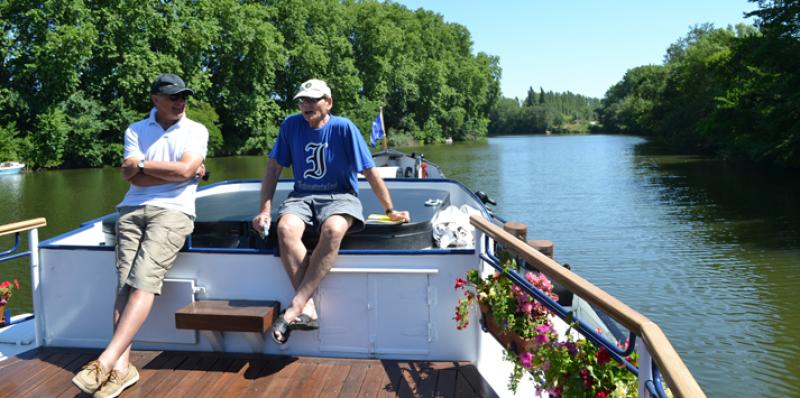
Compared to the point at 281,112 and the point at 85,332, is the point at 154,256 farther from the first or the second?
the point at 281,112

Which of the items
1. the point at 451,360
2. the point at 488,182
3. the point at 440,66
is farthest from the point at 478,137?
the point at 451,360

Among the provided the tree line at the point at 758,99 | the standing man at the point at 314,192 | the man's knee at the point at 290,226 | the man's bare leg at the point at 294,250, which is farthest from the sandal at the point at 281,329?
the tree line at the point at 758,99

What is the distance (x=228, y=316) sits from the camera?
3.62 meters

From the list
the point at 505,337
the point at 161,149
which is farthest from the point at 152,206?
the point at 505,337

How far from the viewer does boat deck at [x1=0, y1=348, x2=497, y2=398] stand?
3420mm

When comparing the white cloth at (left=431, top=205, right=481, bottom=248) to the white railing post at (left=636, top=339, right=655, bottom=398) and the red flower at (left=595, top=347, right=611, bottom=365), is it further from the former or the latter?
the white railing post at (left=636, top=339, right=655, bottom=398)

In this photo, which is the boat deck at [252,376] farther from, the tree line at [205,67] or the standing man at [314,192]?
the tree line at [205,67]

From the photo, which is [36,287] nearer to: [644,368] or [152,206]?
[152,206]

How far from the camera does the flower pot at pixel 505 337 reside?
10.1ft

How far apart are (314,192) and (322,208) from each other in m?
0.16

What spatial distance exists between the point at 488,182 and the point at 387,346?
76.4 feet

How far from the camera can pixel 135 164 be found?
3629 millimetres

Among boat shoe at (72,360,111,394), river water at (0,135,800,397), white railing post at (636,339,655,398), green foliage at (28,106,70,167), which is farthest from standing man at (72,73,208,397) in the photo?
green foliage at (28,106,70,167)

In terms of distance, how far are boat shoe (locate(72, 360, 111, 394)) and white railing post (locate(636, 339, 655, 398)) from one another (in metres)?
2.68
